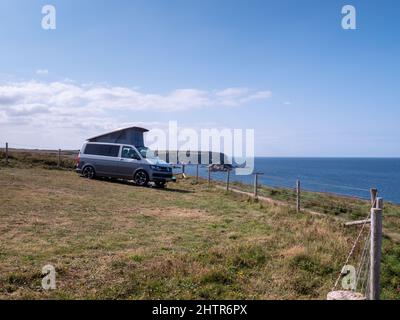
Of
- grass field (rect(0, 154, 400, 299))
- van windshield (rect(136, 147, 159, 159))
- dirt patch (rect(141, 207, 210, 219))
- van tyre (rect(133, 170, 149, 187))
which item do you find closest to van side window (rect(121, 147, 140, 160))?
van windshield (rect(136, 147, 159, 159))

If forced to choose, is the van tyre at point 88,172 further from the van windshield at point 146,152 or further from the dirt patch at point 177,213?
the dirt patch at point 177,213

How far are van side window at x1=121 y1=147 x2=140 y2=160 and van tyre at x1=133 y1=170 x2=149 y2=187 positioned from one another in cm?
85

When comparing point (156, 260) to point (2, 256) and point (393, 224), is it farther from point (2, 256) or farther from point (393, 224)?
point (393, 224)

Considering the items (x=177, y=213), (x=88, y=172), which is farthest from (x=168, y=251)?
(x=88, y=172)

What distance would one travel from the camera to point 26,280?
6035 mm

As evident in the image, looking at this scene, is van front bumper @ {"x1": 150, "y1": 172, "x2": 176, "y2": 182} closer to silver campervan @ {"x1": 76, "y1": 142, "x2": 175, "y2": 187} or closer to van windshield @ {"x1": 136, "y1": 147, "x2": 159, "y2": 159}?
silver campervan @ {"x1": 76, "y1": 142, "x2": 175, "y2": 187}

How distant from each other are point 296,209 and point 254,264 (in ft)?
23.8

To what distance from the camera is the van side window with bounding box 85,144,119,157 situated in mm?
22109

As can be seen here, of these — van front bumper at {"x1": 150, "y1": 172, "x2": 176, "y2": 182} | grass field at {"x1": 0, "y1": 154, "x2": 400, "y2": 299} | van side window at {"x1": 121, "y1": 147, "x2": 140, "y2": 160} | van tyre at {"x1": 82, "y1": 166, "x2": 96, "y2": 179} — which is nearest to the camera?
grass field at {"x1": 0, "y1": 154, "x2": 400, "y2": 299}

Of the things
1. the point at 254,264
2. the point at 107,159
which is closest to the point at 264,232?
the point at 254,264

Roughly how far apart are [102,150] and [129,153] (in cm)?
180

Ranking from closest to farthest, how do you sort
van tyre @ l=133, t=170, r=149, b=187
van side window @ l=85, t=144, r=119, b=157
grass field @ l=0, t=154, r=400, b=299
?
grass field @ l=0, t=154, r=400, b=299, van tyre @ l=133, t=170, r=149, b=187, van side window @ l=85, t=144, r=119, b=157

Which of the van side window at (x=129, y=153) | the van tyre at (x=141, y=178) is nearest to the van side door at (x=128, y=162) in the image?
the van side window at (x=129, y=153)

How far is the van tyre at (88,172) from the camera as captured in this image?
75.0 ft
